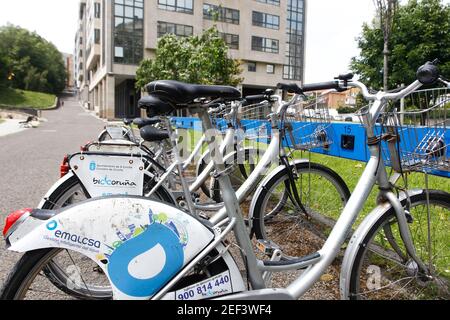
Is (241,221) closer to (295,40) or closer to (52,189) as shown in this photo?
(52,189)

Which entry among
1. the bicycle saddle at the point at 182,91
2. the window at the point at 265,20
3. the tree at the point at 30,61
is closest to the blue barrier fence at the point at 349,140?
the bicycle saddle at the point at 182,91

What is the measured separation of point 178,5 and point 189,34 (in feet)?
9.10

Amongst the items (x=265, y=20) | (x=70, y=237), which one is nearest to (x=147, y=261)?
(x=70, y=237)

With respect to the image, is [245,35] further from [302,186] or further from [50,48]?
[50,48]

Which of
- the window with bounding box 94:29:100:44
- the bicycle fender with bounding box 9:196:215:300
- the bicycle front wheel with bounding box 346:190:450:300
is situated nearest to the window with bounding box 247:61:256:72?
the window with bounding box 94:29:100:44

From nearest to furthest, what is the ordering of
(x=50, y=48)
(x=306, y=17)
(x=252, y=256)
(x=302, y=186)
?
(x=252, y=256), (x=302, y=186), (x=306, y=17), (x=50, y=48)

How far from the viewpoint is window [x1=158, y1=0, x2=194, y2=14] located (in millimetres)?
35062

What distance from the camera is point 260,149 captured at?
A: 3.99 meters

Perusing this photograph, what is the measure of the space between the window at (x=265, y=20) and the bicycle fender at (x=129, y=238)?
1649 inches

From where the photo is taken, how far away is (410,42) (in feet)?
93.3

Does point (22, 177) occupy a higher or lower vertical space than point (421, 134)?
lower

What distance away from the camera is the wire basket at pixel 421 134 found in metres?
2.00
